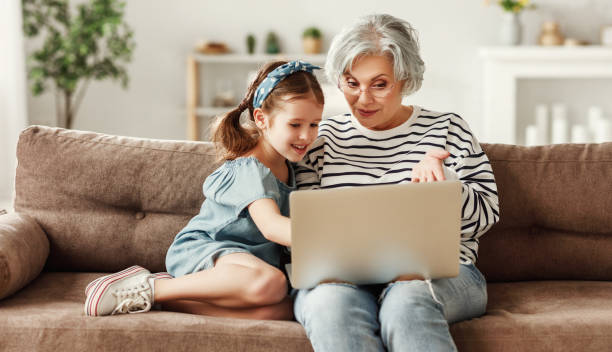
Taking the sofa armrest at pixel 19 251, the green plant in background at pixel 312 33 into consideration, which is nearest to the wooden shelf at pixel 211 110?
the green plant in background at pixel 312 33

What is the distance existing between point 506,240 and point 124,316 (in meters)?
1.05

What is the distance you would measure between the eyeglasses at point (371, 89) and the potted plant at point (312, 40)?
3158mm

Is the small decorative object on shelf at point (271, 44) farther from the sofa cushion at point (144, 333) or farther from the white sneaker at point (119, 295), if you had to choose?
the sofa cushion at point (144, 333)

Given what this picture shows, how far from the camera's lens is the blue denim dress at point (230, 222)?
1.50 metres

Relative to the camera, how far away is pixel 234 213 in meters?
1.54

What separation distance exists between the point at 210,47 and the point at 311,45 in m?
0.73

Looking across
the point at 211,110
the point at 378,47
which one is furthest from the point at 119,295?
the point at 211,110

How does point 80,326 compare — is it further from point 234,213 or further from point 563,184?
point 563,184

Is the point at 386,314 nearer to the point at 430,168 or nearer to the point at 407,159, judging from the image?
the point at 430,168

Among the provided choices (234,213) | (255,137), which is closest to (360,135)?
(255,137)

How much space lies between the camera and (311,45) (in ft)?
15.4

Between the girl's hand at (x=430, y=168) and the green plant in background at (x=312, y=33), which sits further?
the green plant in background at (x=312, y=33)

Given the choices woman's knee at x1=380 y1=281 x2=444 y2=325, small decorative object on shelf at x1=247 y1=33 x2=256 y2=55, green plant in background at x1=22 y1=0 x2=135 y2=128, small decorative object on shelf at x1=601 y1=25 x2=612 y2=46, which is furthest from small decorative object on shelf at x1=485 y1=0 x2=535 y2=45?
woman's knee at x1=380 y1=281 x2=444 y2=325

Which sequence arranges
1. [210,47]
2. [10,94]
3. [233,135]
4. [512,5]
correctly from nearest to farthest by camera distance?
[233,135] → [10,94] → [512,5] → [210,47]
